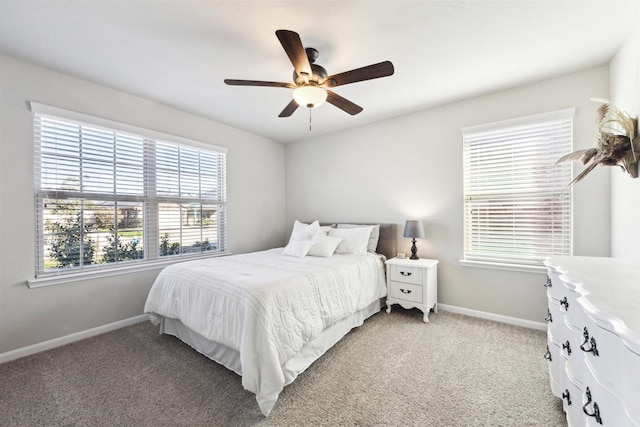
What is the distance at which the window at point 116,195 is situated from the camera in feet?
8.36

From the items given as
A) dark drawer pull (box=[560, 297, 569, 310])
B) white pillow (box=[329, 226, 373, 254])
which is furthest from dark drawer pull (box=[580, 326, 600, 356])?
white pillow (box=[329, 226, 373, 254])

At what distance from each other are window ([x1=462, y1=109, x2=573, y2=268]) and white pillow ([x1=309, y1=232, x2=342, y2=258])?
162cm

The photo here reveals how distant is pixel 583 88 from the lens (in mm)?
2551

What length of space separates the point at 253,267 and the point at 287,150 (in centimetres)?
305

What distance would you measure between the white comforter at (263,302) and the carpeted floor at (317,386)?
0.99 ft

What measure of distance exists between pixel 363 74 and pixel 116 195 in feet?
9.70

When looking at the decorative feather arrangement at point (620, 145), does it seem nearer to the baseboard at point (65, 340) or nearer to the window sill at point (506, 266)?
the window sill at point (506, 266)

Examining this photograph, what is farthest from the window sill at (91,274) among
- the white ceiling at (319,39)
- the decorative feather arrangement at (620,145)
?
the decorative feather arrangement at (620,145)

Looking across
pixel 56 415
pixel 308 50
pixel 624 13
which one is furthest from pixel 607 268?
pixel 56 415

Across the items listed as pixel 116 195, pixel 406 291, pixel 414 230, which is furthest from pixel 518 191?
pixel 116 195

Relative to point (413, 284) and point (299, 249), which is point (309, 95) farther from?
point (413, 284)

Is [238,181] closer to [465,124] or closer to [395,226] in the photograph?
[395,226]

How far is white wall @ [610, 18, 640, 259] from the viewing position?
74.9 inches

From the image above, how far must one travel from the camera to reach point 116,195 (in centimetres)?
296
